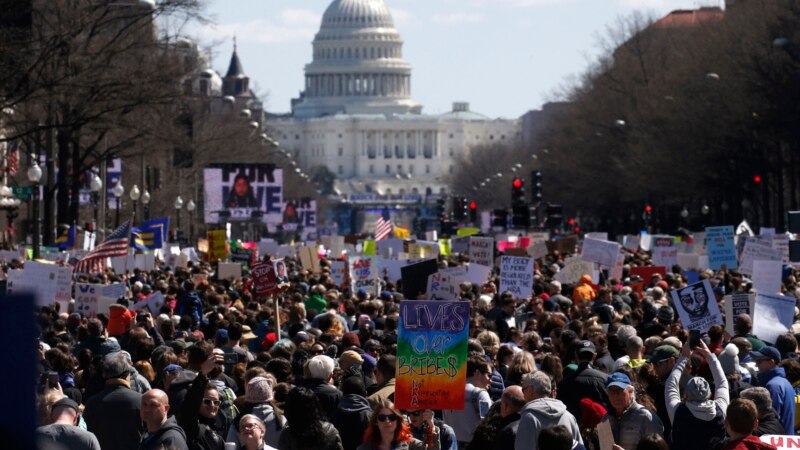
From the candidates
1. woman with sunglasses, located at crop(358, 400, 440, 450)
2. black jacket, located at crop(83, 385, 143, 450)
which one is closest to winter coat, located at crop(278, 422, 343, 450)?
woman with sunglasses, located at crop(358, 400, 440, 450)

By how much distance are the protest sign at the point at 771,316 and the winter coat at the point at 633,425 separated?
532 centimetres

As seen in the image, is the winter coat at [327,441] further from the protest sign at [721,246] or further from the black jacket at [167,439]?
the protest sign at [721,246]

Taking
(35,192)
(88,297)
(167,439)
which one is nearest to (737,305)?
(88,297)

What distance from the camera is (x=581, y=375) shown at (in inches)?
434

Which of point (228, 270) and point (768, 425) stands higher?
point (768, 425)

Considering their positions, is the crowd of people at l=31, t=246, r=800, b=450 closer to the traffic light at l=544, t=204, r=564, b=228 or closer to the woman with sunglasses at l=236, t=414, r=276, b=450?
the woman with sunglasses at l=236, t=414, r=276, b=450

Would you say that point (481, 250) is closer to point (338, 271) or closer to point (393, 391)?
point (338, 271)

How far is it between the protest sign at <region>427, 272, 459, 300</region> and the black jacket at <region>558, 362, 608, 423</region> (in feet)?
29.3

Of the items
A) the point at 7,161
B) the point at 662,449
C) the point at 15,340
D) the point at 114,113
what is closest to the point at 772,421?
the point at 662,449

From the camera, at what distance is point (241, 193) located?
56281 mm

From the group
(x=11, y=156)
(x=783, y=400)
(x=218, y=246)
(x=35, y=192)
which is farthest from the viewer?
(x=11, y=156)

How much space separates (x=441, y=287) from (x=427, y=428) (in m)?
11.3

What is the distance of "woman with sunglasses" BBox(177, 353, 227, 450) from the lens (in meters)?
9.05

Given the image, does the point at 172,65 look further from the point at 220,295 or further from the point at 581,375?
the point at 581,375
